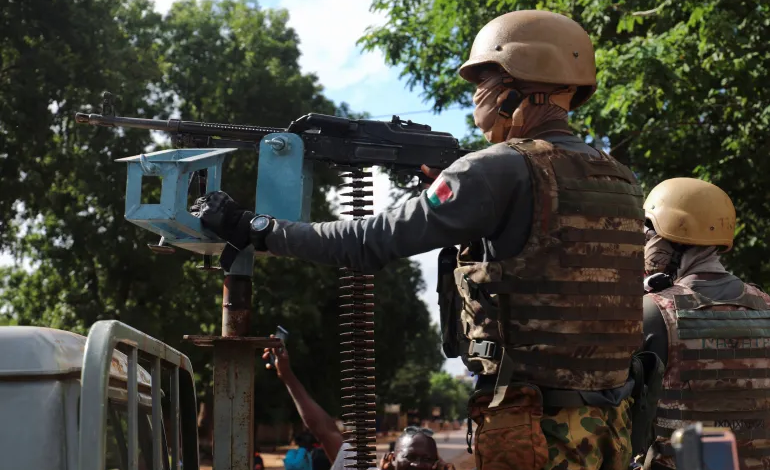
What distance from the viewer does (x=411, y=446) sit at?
6.18m

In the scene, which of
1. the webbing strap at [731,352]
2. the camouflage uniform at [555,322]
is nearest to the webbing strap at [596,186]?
the camouflage uniform at [555,322]

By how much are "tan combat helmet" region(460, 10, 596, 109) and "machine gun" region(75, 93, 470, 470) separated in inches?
38.1

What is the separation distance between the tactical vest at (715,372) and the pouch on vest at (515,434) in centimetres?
174

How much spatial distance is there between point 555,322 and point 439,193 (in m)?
0.54

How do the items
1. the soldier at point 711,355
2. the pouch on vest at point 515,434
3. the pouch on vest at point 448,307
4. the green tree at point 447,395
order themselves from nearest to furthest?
1. the pouch on vest at point 515,434
2. the pouch on vest at point 448,307
3. the soldier at point 711,355
4. the green tree at point 447,395

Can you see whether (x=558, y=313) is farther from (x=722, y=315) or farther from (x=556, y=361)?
(x=722, y=315)

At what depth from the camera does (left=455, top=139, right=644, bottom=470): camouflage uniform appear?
3291 mm

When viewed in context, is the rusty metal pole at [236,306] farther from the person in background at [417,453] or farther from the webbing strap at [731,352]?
the person in background at [417,453]

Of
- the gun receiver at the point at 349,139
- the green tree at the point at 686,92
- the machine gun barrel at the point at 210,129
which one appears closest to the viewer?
the gun receiver at the point at 349,139

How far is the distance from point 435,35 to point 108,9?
9883 millimetres

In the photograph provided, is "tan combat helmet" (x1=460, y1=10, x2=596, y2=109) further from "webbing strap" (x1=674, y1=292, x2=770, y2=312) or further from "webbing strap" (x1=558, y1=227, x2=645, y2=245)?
"webbing strap" (x1=674, y1=292, x2=770, y2=312)

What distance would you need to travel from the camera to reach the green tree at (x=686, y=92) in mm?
12797

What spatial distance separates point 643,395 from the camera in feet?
12.5

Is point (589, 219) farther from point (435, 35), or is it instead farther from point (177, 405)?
point (435, 35)
